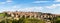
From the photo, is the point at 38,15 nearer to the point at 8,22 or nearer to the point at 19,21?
the point at 19,21

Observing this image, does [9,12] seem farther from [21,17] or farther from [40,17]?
[40,17]

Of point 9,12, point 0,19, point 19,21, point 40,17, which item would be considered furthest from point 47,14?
point 0,19

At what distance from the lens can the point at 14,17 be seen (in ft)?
7.75

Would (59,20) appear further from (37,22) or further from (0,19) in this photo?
(0,19)

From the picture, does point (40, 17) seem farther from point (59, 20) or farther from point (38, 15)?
point (59, 20)

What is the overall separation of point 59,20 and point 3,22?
96 cm

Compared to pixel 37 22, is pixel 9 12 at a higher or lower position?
higher

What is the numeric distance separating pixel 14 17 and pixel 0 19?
24 centimetres

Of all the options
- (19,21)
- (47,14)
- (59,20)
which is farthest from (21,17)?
(59,20)

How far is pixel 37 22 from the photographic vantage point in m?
2.33

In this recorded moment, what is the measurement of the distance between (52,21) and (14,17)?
66 cm

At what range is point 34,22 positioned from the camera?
2334mm

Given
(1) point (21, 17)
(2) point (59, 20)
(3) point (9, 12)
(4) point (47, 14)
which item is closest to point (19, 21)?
(1) point (21, 17)

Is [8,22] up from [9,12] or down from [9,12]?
down
